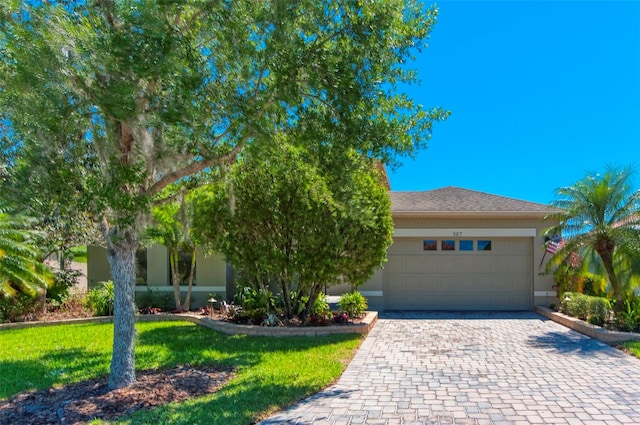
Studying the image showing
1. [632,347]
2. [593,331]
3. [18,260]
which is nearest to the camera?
[632,347]

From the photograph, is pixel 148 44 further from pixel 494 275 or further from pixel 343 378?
pixel 494 275

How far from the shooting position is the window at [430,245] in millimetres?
14133

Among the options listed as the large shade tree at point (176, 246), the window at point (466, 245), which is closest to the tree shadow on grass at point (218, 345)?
the large shade tree at point (176, 246)

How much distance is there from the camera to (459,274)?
14.0 metres

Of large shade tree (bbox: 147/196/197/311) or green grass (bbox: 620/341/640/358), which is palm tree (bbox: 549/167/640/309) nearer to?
green grass (bbox: 620/341/640/358)

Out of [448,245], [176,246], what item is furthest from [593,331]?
[176,246]

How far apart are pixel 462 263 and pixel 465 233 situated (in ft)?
3.12

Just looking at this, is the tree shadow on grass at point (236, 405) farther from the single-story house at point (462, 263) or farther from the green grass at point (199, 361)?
the single-story house at point (462, 263)

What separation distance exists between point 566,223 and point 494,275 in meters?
3.61

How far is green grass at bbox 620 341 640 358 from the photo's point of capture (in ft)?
25.7

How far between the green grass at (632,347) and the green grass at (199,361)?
4.91 metres

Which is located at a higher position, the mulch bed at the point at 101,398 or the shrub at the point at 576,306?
the shrub at the point at 576,306

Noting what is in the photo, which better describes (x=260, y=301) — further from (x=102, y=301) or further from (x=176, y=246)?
(x=102, y=301)

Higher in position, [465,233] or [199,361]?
[465,233]
